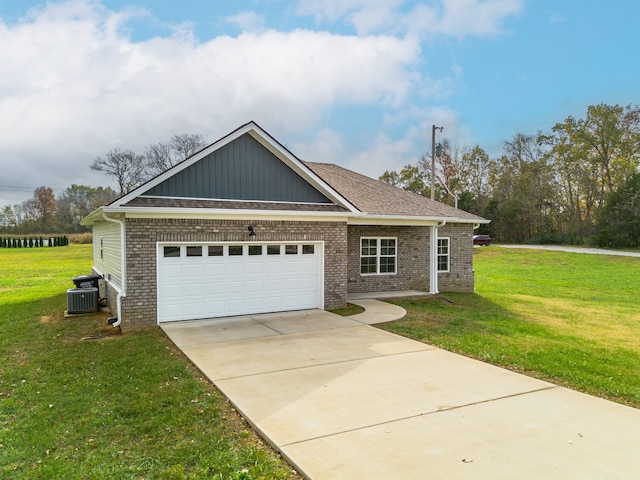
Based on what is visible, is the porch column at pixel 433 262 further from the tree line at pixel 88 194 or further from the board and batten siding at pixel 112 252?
the tree line at pixel 88 194

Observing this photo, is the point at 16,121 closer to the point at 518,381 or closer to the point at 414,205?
the point at 414,205

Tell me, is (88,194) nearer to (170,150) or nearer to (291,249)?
(170,150)

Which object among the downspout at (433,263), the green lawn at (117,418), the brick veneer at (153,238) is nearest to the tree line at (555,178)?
the downspout at (433,263)

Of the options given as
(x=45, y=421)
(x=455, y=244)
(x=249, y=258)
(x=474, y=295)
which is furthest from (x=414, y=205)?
(x=45, y=421)

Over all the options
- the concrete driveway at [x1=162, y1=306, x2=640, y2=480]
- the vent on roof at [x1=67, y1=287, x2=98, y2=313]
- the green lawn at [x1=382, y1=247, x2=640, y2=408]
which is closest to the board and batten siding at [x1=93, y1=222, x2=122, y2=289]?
the vent on roof at [x1=67, y1=287, x2=98, y2=313]

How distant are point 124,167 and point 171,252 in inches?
1992

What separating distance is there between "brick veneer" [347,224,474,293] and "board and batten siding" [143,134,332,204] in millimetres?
→ 3963

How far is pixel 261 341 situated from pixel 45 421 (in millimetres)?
4271

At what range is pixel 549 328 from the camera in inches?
434

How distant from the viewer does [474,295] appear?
1684 cm

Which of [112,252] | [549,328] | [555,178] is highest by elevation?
[555,178]

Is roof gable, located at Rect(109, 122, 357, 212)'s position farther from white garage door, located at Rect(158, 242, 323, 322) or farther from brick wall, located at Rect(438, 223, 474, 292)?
brick wall, located at Rect(438, 223, 474, 292)

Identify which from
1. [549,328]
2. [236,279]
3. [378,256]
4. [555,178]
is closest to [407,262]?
[378,256]

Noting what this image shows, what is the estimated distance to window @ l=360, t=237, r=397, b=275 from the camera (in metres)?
15.8
